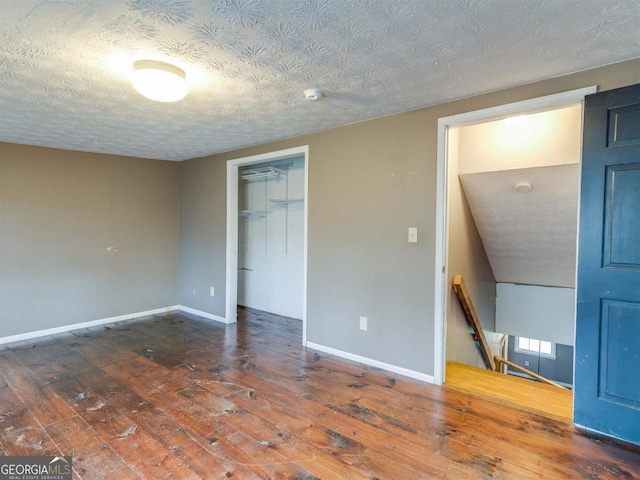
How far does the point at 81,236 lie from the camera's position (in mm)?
4395

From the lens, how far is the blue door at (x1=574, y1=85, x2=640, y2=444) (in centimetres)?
199

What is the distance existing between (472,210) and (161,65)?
10.3 ft

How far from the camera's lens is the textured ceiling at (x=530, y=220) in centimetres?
310

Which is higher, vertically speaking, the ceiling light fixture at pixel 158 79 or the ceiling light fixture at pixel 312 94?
the ceiling light fixture at pixel 312 94

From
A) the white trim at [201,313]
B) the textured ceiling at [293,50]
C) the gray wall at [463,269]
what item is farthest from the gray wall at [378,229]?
the white trim at [201,313]

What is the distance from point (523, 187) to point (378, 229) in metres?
1.40

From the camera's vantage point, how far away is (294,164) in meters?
5.02

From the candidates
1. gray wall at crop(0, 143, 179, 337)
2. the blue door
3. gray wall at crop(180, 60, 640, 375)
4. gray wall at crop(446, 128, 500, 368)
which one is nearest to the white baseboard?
gray wall at crop(180, 60, 640, 375)

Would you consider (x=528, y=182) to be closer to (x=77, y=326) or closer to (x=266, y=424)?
(x=266, y=424)

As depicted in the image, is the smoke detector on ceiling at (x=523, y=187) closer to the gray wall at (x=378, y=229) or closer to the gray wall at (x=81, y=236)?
the gray wall at (x=378, y=229)

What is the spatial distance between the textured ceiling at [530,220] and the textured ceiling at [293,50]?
3.51 feet

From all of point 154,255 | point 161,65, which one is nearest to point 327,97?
point 161,65

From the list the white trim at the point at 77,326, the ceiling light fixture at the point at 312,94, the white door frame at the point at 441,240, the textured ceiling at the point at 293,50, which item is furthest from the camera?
the white trim at the point at 77,326

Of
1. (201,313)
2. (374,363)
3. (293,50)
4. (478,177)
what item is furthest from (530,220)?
(201,313)
